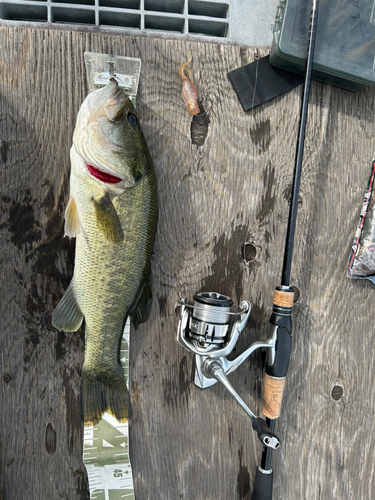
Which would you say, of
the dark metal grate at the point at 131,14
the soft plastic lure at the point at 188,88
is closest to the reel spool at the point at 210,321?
the soft plastic lure at the point at 188,88

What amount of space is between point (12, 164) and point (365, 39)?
1.67 m

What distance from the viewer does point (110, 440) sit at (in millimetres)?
1553

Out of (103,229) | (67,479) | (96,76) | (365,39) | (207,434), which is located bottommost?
(67,479)

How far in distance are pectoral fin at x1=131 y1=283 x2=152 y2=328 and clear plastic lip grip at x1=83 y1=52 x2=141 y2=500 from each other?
58 mm

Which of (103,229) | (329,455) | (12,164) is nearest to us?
(103,229)

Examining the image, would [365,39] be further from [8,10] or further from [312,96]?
[8,10]

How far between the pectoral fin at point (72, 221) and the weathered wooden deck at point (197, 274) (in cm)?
17

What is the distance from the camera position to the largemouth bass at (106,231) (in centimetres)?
134

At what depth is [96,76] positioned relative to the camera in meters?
1.52

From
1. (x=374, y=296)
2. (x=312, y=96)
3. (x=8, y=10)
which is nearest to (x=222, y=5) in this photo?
(x=312, y=96)

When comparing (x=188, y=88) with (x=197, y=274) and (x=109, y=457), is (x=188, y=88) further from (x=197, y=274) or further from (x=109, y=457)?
(x=109, y=457)

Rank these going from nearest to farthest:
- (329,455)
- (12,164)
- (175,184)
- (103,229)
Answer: (103,229) < (12,164) < (175,184) < (329,455)

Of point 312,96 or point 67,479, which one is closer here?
point 67,479

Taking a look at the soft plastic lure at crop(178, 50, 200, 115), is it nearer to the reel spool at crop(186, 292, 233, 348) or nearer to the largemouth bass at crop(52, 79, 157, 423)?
the largemouth bass at crop(52, 79, 157, 423)
